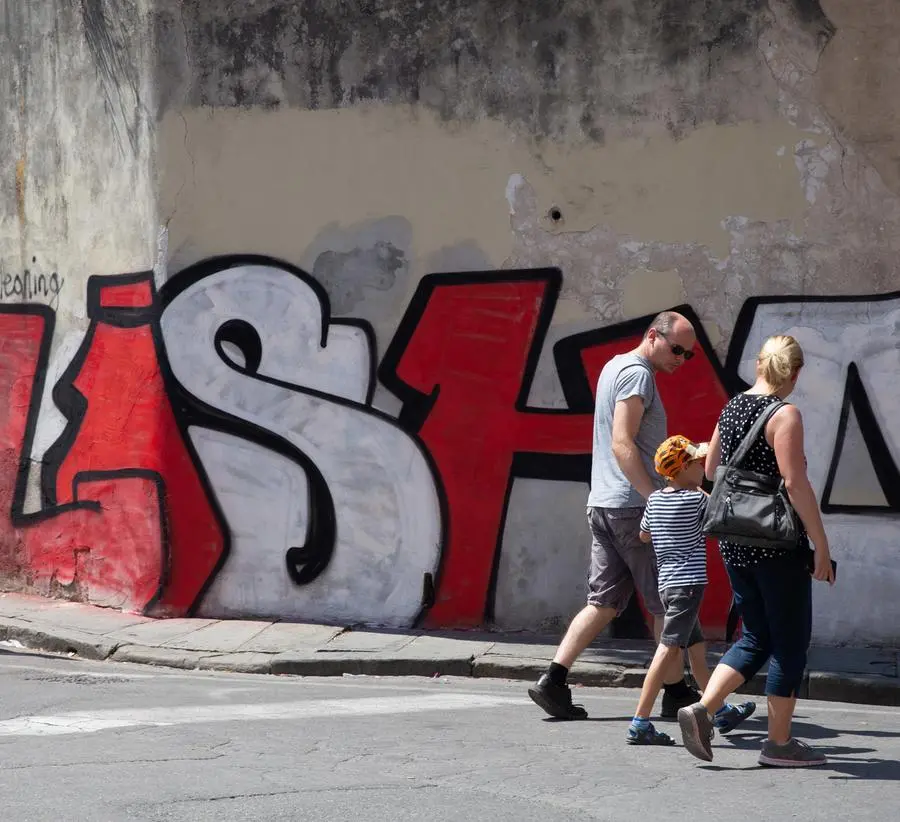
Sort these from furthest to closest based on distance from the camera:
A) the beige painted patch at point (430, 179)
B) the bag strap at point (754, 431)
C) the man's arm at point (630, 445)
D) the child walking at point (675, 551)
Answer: the beige painted patch at point (430, 179)
the man's arm at point (630, 445)
the child walking at point (675, 551)
the bag strap at point (754, 431)

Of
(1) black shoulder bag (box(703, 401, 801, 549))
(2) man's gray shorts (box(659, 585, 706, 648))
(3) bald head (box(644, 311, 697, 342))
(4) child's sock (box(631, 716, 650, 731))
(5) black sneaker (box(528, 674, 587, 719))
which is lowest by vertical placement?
(5) black sneaker (box(528, 674, 587, 719))

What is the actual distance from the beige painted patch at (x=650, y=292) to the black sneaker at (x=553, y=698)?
277 cm

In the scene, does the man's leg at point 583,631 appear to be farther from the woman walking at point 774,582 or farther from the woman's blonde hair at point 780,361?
the woman's blonde hair at point 780,361

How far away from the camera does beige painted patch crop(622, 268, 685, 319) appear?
8625 mm

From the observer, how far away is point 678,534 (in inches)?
242

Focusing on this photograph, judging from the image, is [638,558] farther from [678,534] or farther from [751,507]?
[751,507]

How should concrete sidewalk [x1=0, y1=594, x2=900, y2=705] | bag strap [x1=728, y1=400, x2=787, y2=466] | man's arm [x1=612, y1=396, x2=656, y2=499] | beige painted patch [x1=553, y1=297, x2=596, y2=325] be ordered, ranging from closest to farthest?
1. bag strap [x1=728, y1=400, x2=787, y2=466]
2. man's arm [x1=612, y1=396, x2=656, y2=499]
3. concrete sidewalk [x1=0, y1=594, x2=900, y2=705]
4. beige painted patch [x1=553, y1=297, x2=596, y2=325]

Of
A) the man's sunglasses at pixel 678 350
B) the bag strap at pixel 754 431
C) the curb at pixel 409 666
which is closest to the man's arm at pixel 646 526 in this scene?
the bag strap at pixel 754 431

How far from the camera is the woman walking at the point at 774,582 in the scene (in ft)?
18.2

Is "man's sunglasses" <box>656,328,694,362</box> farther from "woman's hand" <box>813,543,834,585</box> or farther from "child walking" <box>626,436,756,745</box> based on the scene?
"woman's hand" <box>813,543,834,585</box>

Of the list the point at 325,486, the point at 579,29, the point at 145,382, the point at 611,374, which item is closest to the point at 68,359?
the point at 145,382

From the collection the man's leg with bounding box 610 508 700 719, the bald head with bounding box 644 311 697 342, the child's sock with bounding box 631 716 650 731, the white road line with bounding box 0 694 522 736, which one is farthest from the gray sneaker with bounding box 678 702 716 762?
the bald head with bounding box 644 311 697 342

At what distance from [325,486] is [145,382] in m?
1.40

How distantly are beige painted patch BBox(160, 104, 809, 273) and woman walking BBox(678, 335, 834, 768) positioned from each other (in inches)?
116
